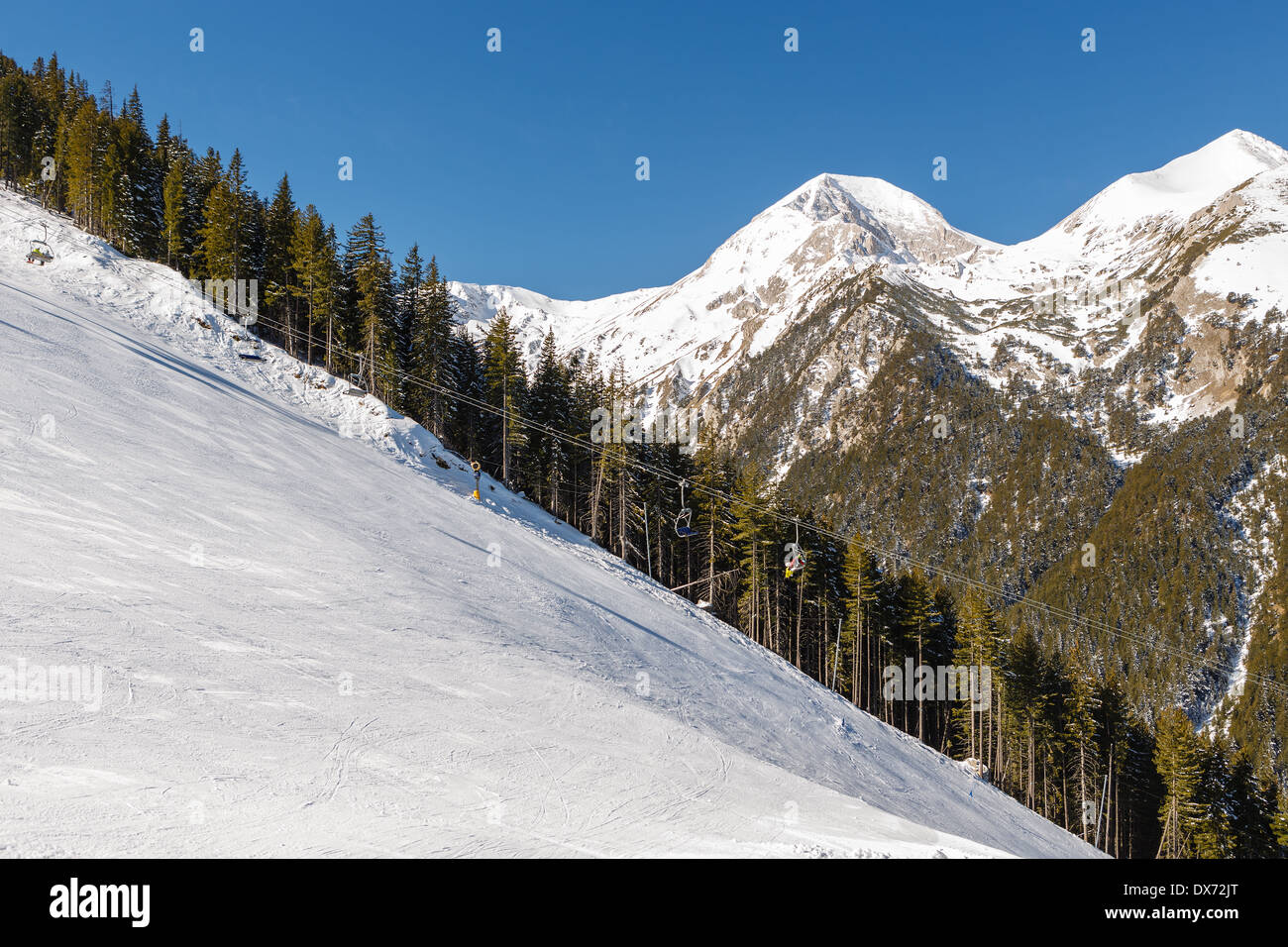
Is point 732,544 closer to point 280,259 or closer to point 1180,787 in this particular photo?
point 1180,787

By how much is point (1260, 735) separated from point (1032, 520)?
7577cm

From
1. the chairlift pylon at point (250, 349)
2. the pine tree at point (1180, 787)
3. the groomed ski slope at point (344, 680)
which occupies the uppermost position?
the chairlift pylon at point (250, 349)

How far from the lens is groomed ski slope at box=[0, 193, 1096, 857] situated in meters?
8.95

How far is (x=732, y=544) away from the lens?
48125mm

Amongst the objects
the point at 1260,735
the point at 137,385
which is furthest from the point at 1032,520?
the point at 137,385

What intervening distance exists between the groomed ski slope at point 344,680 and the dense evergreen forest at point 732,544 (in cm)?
1631

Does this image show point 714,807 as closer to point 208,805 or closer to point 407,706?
point 407,706

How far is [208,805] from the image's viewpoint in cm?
847

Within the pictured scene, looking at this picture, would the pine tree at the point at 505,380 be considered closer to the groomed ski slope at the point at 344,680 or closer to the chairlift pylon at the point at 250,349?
the chairlift pylon at the point at 250,349

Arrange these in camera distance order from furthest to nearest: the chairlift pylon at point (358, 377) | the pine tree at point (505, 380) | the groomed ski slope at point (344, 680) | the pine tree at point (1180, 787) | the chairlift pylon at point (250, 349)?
1. the pine tree at point (505, 380)
2. the chairlift pylon at point (358, 377)
3. the pine tree at point (1180, 787)
4. the chairlift pylon at point (250, 349)
5. the groomed ski slope at point (344, 680)

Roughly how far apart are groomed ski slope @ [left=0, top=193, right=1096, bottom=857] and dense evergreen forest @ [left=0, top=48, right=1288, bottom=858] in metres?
16.3

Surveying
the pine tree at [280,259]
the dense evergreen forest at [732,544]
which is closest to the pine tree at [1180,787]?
the dense evergreen forest at [732,544]

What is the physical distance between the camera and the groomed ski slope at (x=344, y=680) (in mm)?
8945
